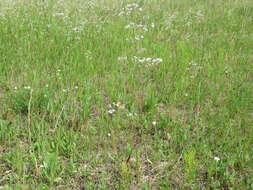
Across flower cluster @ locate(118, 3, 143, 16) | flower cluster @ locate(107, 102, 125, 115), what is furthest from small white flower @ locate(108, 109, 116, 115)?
flower cluster @ locate(118, 3, 143, 16)

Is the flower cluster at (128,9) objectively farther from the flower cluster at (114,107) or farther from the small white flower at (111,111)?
the small white flower at (111,111)

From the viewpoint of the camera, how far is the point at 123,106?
10.1ft

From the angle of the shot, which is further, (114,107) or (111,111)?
(114,107)

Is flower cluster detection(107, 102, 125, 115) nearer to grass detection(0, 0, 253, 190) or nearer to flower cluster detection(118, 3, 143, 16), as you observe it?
grass detection(0, 0, 253, 190)

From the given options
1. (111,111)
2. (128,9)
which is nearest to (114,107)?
(111,111)

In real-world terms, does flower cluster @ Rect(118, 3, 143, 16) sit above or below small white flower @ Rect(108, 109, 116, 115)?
above

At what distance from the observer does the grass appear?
7.53ft

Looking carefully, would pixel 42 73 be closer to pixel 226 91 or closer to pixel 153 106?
pixel 153 106

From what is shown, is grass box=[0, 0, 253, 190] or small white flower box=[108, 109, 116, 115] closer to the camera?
grass box=[0, 0, 253, 190]

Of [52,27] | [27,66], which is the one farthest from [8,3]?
[27,66]

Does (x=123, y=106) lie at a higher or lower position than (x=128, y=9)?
lower

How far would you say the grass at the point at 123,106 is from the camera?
2295 millimetres

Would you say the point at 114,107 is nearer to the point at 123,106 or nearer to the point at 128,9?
the point at 123,106

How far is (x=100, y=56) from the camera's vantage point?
4391 millimetres
